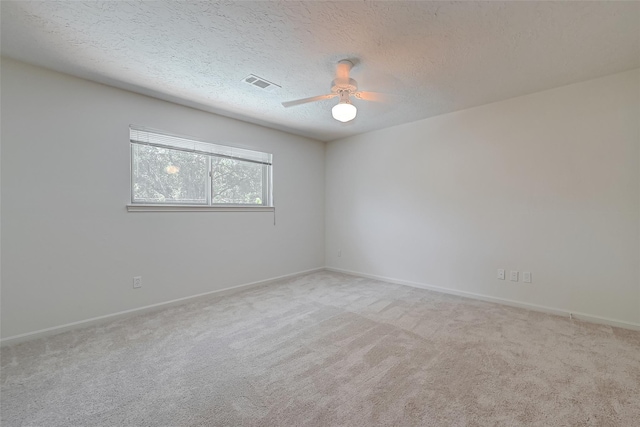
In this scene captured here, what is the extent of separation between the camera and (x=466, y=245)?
11.5ft

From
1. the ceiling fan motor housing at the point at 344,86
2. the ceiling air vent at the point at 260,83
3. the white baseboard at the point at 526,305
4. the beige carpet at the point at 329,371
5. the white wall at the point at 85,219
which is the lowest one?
the beige carpet at the point at 329,371

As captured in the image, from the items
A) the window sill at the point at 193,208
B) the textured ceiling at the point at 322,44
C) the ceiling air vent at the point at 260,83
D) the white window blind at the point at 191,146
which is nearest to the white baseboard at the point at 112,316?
the window sill at the point at 193,208

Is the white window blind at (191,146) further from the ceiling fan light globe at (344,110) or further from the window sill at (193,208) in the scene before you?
the ceiling fan light globe at (344,110)

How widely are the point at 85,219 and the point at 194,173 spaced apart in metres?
1.20

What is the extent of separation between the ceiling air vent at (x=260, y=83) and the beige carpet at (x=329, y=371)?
2.40 meters

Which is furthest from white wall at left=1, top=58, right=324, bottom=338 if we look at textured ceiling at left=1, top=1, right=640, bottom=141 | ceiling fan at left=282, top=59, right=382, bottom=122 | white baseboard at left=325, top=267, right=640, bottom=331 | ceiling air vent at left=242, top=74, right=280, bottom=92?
white baseboard at left=325, top=267, right=640, bottom=331

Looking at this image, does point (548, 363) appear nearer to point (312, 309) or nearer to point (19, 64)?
point (312, 309)

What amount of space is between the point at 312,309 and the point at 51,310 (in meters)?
2.44

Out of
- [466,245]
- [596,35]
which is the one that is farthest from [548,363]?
[596,35]

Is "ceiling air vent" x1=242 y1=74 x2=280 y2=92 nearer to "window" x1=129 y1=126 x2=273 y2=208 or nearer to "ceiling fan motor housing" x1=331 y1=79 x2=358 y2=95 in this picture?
"ceiling fan motor housing" x1=331 y1=79 x2=358 y2=95

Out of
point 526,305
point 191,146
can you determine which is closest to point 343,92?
point 191,146

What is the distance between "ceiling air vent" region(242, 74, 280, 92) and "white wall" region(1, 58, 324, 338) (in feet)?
3.70

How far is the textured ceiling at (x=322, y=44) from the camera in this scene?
1743 millimetres

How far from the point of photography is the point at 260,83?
8.88 ft
